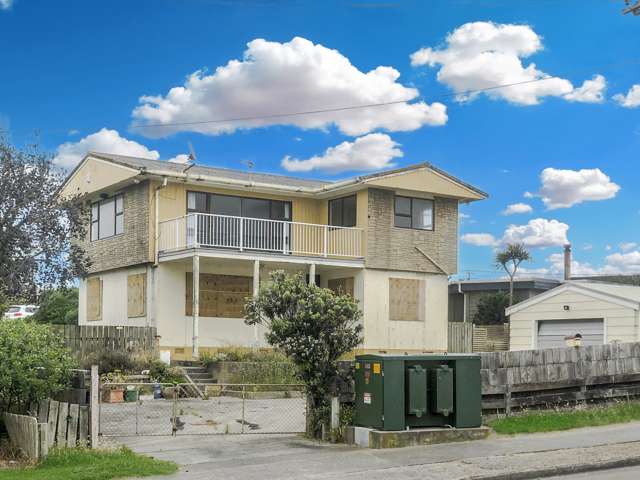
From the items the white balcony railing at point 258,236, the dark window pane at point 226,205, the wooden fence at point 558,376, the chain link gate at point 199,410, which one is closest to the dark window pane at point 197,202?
the dark window pane at point 226,205

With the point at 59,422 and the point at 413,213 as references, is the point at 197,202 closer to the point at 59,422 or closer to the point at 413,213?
the point at 413,213

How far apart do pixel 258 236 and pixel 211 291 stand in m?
2.39

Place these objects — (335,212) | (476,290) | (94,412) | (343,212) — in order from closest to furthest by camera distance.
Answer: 1. (94,412)
2. (343,212)
3. (335,212)
4. (476,290)

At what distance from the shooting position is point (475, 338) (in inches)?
1368

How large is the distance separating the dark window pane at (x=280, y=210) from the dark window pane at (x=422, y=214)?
4.48 metres

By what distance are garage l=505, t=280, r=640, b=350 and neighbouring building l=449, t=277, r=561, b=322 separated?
1609cm

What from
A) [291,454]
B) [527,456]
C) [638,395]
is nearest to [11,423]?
[291,454]

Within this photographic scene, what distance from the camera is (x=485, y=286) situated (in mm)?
44594

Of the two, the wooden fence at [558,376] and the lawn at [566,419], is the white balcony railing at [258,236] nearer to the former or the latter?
the wooden fence at [558,376]

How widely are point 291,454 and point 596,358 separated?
6841mm

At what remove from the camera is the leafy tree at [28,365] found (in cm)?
1250

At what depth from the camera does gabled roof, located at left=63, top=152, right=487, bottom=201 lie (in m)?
28.5

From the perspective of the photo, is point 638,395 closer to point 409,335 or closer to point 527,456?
point 527,456

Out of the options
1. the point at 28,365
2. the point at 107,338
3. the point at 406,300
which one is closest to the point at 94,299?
the point at 107,338
